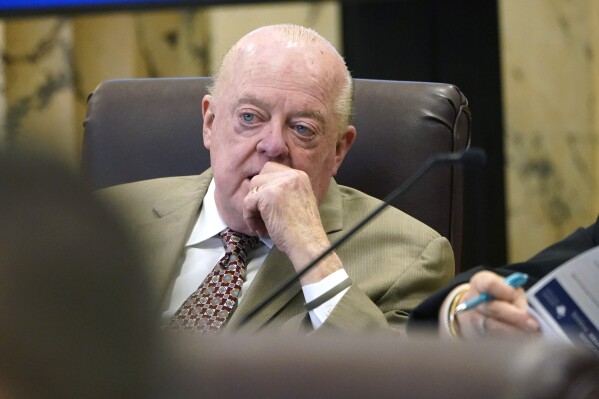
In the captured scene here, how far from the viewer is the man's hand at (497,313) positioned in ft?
4.64

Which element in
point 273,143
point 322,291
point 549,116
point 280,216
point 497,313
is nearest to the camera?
point 497,313

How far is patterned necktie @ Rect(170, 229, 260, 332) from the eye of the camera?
2.15 meters

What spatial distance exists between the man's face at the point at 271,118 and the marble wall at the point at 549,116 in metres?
1.99

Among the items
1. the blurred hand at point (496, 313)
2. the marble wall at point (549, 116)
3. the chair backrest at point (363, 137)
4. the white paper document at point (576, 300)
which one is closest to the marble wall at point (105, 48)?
the marble wall at point (549, 116)

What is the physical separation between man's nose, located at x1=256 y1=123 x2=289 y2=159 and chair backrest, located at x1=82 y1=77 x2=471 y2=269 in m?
0.26

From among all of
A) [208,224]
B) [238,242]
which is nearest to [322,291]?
[238,242]

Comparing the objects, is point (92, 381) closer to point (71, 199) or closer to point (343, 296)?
point (71, 199)

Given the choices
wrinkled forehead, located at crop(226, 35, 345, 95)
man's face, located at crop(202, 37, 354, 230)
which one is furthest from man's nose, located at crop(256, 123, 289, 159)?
wrinkled forehead, located at crop(226, 35, 345, 95)

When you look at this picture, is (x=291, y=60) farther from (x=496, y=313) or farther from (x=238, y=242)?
(x=496, y=313)

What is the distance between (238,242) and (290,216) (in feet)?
0.57

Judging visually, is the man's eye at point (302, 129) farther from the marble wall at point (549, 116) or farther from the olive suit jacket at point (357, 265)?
the marble wall at point (549, 116)

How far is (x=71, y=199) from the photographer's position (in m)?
0.51

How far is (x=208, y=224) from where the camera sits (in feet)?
7.89

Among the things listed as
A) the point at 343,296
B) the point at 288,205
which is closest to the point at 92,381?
the point at 343,296
